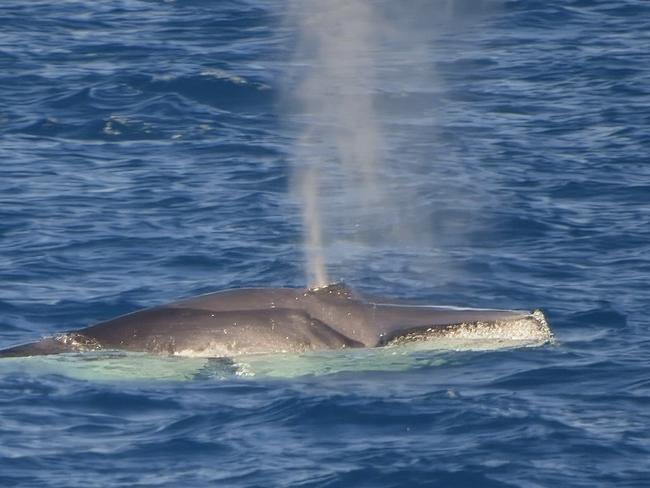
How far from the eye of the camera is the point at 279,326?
647 inches

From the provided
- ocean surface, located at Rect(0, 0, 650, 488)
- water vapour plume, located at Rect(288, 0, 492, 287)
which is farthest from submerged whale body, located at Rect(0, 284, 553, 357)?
water vapour plume, located at Rect(288, 0, 492, 287)

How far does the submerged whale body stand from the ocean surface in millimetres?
237

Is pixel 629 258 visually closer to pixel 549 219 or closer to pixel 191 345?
pixel 549 219

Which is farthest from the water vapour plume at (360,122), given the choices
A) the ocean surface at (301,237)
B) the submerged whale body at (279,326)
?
the submerged whale body at (279,326)

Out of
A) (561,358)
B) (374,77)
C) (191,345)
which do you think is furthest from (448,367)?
(374,77)

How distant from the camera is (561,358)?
16750 mm

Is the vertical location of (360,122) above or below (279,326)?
below

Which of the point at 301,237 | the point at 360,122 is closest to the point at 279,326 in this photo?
the point at 301,237

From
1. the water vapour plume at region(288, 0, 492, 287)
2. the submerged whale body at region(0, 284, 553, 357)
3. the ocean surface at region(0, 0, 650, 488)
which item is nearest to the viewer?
the ocean surface at region(0, 0, 650, 488)

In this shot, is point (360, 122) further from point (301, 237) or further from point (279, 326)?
point (279, 326)

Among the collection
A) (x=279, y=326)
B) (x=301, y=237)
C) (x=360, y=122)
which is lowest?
(x=360, y=122)

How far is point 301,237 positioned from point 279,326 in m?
6.71

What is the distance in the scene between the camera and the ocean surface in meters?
14.1

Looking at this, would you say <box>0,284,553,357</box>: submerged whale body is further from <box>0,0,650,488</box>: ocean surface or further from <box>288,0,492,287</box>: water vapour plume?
<box>288,0,492,287</box>: water vapour plume
